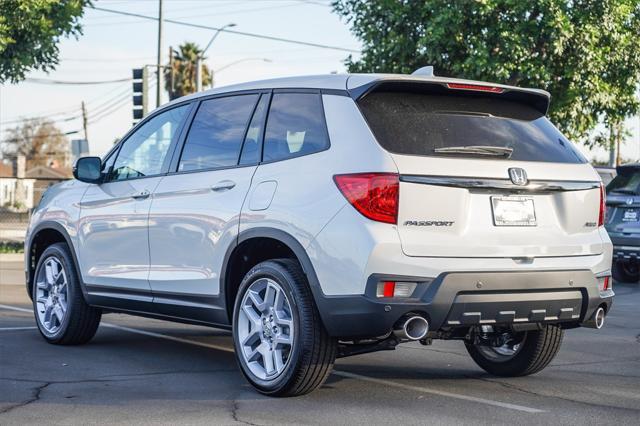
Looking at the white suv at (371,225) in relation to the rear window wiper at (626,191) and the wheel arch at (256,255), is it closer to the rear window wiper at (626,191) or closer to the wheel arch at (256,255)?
the wheel arch at (256,255)

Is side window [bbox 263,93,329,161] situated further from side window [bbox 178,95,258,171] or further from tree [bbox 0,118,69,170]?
tree [bbox 0,118,69,170]

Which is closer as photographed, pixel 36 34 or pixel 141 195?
pixel 141 195

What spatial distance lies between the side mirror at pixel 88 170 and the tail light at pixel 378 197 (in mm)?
3044

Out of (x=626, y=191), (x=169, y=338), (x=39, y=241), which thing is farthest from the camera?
(x=626, y=191)

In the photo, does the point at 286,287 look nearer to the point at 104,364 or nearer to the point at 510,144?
the point at 510,144

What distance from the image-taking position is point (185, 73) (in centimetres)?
6912

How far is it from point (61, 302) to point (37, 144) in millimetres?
111668

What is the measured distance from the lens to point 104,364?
24.8ft

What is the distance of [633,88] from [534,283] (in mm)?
21439

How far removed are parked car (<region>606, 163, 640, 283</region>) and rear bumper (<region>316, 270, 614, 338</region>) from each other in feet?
30.2

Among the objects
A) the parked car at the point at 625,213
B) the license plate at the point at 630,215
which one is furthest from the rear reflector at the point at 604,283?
the license plate at the point at 630,215

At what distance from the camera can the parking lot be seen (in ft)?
19.0

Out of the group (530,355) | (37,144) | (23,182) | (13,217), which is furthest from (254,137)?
(37,144)

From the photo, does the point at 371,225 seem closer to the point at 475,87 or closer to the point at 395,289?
the point at 395,289
